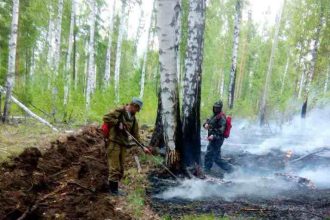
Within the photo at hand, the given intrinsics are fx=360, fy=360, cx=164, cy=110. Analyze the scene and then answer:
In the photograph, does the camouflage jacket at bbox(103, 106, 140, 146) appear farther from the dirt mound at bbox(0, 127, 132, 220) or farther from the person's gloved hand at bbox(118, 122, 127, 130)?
the dirt mound at bbox(0, 127, 132, 220)

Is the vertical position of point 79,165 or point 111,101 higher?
point 111,101

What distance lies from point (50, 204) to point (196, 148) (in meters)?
4.11

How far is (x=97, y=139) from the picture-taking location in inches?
425

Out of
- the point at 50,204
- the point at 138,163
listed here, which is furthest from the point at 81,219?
the point at 138,163

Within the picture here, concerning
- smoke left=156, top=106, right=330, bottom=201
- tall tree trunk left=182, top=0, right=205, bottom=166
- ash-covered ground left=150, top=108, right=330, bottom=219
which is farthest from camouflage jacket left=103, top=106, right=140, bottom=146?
tall tree trunk left=182, top=0, right=205, bottom=166

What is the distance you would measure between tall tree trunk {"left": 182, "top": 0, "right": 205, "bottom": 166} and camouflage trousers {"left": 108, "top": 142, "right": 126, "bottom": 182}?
7.06 ft

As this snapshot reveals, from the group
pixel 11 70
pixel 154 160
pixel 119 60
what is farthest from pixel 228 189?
pixel 119 60

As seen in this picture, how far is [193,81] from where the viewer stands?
8297 mm

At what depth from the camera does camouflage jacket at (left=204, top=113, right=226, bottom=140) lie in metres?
8.91

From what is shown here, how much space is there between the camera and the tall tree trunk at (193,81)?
8.30m

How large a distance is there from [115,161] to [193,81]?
2879mm

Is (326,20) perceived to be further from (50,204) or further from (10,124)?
(50,204)

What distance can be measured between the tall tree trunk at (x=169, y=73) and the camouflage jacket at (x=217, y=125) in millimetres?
1686

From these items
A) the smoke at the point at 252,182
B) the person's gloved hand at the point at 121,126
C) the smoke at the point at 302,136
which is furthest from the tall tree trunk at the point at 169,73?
the smoke at the point at 302,136
